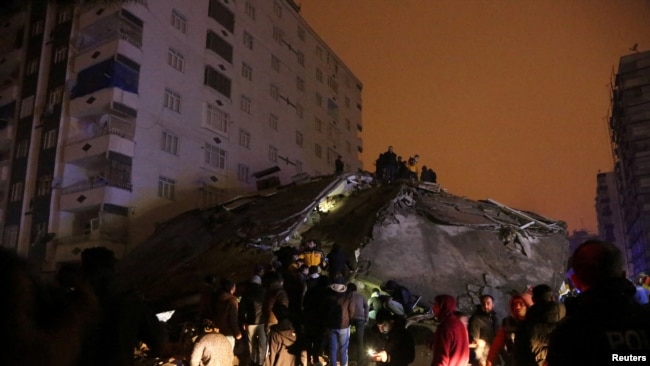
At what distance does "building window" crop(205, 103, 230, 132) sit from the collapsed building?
10537mm

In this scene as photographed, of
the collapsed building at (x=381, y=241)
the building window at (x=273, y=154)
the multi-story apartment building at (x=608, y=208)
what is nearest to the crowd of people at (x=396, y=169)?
the collapsed building at (x=381, y=241)

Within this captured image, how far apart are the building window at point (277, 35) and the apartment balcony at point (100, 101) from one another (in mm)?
15474

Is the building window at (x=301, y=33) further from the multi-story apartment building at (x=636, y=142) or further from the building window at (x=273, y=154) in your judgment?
the multi-story apartment building at (x=636, y=142)

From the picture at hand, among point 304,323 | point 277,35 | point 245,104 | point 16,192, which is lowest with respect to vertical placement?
point 304,323

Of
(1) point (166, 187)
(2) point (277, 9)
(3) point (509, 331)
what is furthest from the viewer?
(2) point (277, 9)

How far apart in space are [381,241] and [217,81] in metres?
19.1

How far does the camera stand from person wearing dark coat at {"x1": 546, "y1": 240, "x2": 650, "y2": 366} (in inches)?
83.0

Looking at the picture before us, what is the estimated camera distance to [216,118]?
29.7 metres

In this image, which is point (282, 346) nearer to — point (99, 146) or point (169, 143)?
point (99, 146)

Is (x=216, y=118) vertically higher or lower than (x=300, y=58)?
lower

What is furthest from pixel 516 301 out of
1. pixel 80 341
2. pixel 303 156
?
pixel 303 156

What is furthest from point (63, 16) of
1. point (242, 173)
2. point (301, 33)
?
point (301, 33)

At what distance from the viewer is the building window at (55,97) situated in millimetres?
25359

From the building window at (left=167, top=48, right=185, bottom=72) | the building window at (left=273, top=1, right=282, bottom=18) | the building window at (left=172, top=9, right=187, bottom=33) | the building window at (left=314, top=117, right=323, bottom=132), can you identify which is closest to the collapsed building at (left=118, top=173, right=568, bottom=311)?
the building window at (left=167, top=48, right=185, bottom=72)
